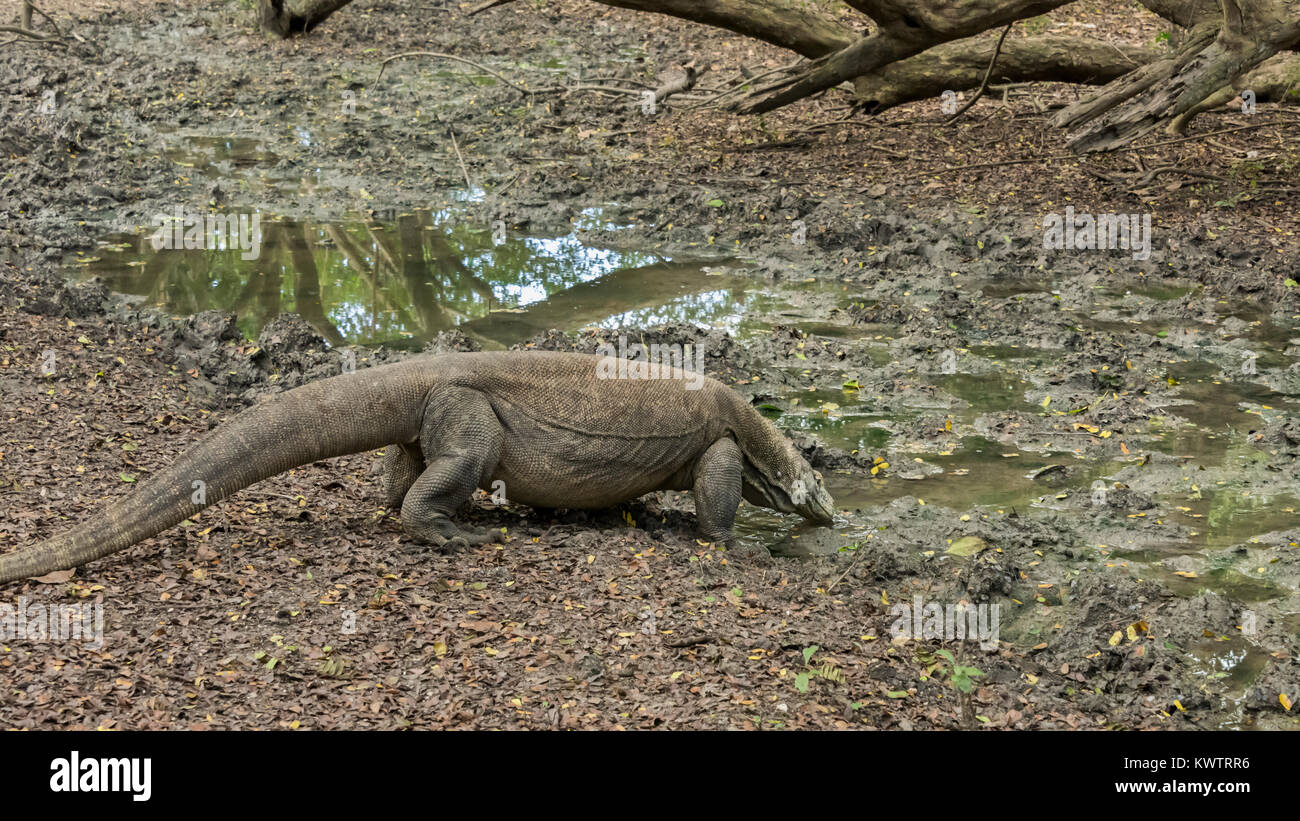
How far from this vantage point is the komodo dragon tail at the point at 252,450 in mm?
5496

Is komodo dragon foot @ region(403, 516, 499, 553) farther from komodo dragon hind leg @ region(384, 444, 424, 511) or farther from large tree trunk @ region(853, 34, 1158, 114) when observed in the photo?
large tree trunk @ region(853, 34, 1158, 114)

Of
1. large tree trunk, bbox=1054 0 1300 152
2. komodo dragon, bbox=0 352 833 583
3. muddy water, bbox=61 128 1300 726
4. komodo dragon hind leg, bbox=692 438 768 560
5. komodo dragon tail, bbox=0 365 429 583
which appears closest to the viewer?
komodo dragon tail, bbox=0 365 429 583

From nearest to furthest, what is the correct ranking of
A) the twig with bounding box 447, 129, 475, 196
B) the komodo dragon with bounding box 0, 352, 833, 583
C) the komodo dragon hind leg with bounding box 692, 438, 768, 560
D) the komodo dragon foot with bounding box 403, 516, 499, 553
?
the komodo dragon with bounding box 0, 352, 833, 583
the komodo dragon foot with bounding box 403, 516, 499, 553
the komodo dragon hind leg with bounding box 692, 438, 768, 560
the twig with bounding box 447, 129, 475, 196

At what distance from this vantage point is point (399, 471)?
22.2 feet

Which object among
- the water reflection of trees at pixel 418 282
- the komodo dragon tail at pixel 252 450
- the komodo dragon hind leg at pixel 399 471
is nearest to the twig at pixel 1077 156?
the water reflection of trees at pixel 418 282

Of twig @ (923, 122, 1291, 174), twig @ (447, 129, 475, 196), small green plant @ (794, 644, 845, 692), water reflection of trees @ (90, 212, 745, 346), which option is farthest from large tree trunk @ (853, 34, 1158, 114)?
small green plant @ (794, 644, 845, 692)

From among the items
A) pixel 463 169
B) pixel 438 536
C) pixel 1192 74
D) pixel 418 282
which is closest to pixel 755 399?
pixel 438 536

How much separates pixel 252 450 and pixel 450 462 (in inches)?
37.6

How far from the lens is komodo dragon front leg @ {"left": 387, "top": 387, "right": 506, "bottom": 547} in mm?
6281

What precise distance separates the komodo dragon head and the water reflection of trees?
144 inches

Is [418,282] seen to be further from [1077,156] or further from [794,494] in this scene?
[1077,156]

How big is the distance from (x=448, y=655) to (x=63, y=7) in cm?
2158

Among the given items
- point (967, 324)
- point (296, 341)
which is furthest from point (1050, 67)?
point (296, 341)

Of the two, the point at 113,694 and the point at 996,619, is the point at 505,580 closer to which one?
the point at 113,694
